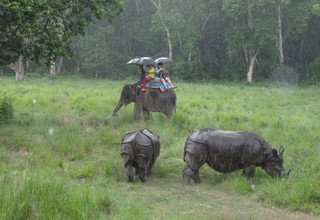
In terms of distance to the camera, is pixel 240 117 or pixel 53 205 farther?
pixel 240 117

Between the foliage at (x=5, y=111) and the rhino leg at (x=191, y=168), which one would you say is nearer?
the rhino leg at (x=191, y=168)

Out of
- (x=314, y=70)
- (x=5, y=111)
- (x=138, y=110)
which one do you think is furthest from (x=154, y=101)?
(x=314, y=70)

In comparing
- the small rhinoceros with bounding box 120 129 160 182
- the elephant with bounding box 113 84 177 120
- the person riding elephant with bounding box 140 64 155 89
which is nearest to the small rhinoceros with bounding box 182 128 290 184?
the small rhinoceros with bounding box 120 129 160 182

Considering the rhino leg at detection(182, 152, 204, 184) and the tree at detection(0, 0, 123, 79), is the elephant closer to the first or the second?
the tree at detection(0, 0, 123, 79)

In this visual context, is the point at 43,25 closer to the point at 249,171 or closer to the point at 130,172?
the point at 130,172

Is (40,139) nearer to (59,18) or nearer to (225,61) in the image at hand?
(59,18)

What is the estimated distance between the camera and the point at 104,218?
17.4 feet

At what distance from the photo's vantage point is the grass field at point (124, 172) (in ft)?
18.3

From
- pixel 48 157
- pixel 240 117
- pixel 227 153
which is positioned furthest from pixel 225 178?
pixel 240 117

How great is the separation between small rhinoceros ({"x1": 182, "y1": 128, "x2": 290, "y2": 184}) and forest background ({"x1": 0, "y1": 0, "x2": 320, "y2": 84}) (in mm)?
28196

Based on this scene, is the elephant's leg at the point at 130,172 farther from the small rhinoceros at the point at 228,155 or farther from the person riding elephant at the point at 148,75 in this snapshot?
the person riding elephant at the point at 148,75

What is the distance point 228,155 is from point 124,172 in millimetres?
1980

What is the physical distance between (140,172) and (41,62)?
6695 millimetres

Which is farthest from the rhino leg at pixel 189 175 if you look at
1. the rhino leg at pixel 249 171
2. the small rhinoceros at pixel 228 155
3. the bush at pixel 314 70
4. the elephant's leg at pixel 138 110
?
the bush at pixel 314 70
